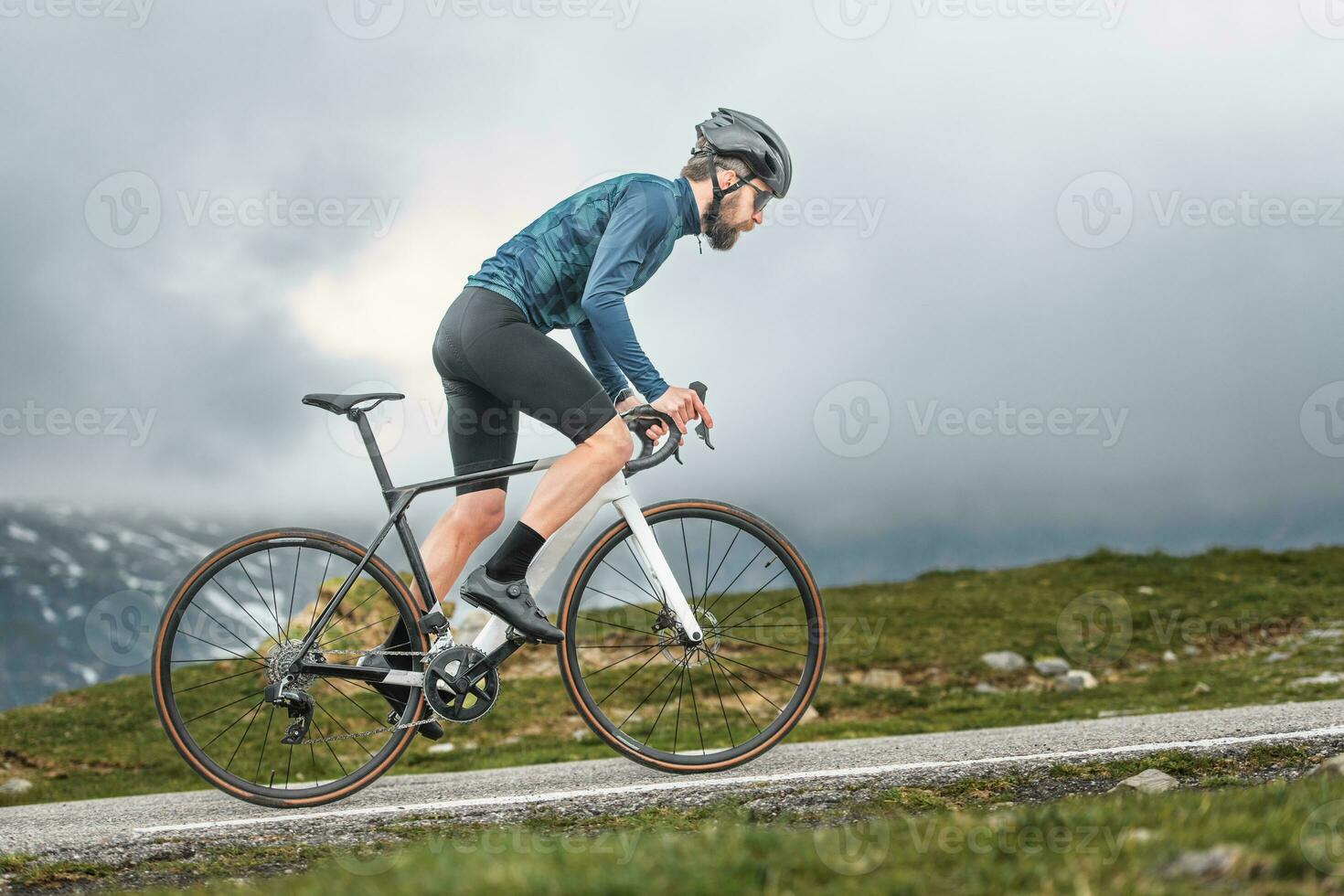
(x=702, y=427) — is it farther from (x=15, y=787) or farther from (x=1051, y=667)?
(x=1051, y=667)

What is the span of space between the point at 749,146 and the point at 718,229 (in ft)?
Answer: 1.52

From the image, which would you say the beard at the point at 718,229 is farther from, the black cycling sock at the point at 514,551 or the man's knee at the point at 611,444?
the black cycling sock at the point at 514,551

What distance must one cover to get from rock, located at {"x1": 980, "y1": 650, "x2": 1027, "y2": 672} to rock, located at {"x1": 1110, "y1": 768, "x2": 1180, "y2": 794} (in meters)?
14.4

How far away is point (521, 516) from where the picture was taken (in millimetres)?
5195

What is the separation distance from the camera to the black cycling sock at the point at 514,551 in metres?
5.16

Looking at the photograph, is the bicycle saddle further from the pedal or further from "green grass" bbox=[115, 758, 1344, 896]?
"green grass" bbox=[115, 758, 1344, 896]

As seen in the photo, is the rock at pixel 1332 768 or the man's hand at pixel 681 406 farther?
the man's hand at pixel 681 406

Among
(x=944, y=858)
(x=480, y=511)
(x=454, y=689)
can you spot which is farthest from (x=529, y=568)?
(x=944, y=858)

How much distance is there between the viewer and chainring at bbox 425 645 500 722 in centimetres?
515

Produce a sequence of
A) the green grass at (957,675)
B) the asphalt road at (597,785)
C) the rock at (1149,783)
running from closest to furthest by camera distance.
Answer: the rock at (1149,783) < the asphalt road at (597,785) < the green grass at (957,675)

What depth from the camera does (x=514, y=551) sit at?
16.9 feet

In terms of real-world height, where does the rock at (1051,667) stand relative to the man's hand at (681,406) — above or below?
below

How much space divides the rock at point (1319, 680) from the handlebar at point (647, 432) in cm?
1307

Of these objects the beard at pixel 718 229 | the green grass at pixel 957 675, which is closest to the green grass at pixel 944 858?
the beard at pixel 718 229
